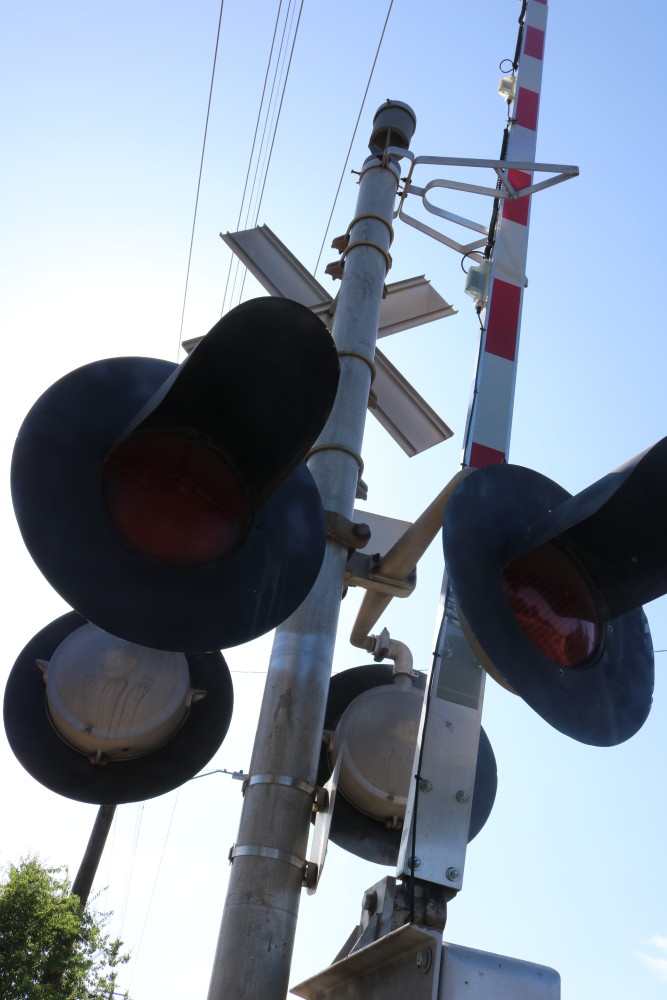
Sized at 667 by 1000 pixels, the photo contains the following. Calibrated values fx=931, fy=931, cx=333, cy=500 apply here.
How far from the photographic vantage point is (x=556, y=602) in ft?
8.25

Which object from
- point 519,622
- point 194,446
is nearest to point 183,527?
point 194,446

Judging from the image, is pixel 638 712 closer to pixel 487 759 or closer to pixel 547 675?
pixel 547 675

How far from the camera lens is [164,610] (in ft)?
7.44

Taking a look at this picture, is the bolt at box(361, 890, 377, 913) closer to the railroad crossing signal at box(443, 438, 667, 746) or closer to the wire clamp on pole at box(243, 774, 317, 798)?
the wire clamp on pole at box(243, 774, 317, 798)

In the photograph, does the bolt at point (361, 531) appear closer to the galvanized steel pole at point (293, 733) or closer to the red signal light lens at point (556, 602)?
the galvanized steel pole at point (293, 733)

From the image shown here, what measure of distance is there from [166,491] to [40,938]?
536 inches

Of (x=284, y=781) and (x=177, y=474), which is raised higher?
(x=177, y=474)

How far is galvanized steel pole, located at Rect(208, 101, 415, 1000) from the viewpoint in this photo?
2678 millimetres

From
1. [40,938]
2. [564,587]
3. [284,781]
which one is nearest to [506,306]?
[564,587]

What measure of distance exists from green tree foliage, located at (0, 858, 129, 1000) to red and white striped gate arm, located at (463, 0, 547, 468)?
12.2m

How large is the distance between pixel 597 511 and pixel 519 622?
1.17 ft

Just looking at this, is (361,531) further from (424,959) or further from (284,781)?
(424,959)

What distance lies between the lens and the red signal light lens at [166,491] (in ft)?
7.41

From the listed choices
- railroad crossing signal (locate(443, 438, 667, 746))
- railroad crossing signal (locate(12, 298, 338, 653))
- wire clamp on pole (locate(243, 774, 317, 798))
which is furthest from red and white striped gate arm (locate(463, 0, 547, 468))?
railroad crossing signal (locate(12, 298, 338, 653))
